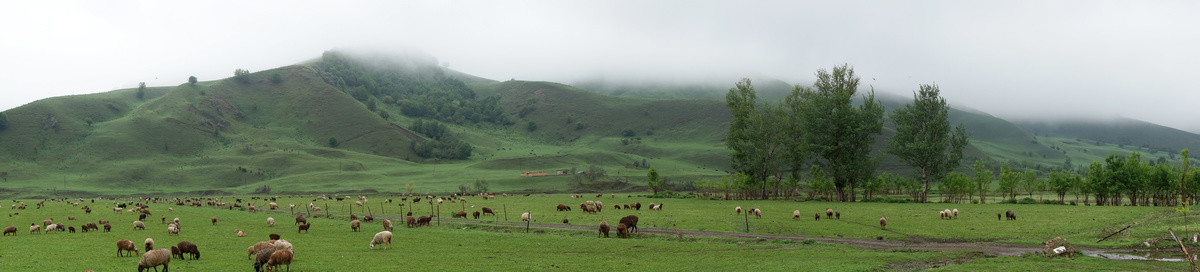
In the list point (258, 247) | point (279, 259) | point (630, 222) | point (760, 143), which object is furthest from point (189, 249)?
point (760, 143)

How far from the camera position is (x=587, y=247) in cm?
3209

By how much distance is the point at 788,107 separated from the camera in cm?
8644

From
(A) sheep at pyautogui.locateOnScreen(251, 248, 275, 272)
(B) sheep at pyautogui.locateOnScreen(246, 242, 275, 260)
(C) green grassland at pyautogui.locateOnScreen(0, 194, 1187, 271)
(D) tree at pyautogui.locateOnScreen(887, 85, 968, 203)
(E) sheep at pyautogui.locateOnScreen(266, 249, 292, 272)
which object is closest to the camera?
(E) sheep at pyautogui.locateOnScreen(266, 249, 292, 272)

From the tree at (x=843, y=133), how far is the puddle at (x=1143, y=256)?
157 ft

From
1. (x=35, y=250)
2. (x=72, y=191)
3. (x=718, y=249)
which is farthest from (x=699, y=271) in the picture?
(x=72, y=191)

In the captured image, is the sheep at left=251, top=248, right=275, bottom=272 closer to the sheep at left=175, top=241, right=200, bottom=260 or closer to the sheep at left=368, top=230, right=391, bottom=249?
Result: the sheep at left=175, top=241, right=200, bottom=260

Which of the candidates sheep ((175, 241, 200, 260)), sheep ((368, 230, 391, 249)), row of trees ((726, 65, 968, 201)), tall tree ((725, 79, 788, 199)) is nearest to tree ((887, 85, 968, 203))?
row of trees ((726, 65, 968, 201))

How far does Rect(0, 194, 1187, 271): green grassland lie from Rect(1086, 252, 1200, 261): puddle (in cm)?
166

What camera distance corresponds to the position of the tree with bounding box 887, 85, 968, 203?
73625mm

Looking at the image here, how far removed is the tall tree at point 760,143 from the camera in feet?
268

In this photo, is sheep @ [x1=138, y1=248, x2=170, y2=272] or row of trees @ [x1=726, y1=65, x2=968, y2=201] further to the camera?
row of trees @ [x1=726, y1=65, x2=968, y2=201]

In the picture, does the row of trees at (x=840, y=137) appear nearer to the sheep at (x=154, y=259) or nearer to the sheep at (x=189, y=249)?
the sheep at (x=189, y=249)

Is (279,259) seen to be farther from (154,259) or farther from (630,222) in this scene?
(630,222)

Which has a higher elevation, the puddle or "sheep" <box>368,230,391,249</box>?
the puddle
